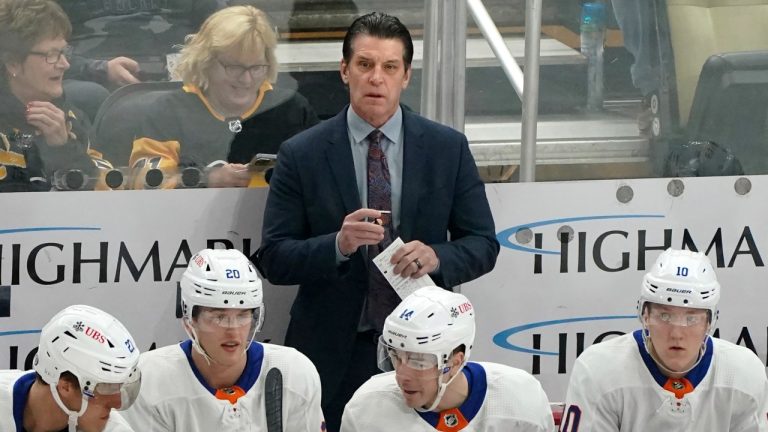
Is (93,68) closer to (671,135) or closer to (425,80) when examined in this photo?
(425,80)

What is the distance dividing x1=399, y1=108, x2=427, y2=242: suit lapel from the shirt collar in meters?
0.03

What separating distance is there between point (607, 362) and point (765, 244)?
1.23m

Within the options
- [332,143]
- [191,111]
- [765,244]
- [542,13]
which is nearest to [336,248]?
[332,143]

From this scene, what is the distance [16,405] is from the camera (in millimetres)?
4047

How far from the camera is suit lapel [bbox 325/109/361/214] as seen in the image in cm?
495

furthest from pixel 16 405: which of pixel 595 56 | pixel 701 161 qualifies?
pixel 701 161

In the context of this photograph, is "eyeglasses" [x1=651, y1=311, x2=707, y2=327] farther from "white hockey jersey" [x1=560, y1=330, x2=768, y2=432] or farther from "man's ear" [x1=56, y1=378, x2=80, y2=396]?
"man's ear" [x1=56, y1=378, x2=80, y2=396]

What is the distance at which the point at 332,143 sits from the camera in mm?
4988

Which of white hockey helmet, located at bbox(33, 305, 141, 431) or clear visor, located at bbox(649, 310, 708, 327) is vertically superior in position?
white hockey helmet, located at bbox(33, 305, 141, 431)

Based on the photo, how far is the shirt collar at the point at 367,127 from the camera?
4.99 metres

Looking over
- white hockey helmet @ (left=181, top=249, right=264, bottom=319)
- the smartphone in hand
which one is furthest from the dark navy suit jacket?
white hockey helmet @ (left=181, top=249, right=264, bottom=319)

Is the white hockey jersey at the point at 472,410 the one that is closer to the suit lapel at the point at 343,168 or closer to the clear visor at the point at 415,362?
the clear visor at the point at 415,362

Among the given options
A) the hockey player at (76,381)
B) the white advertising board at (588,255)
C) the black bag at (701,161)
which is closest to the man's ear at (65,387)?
→ the hockey player at (76,381)

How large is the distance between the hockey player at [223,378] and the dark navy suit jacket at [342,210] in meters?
0.55
